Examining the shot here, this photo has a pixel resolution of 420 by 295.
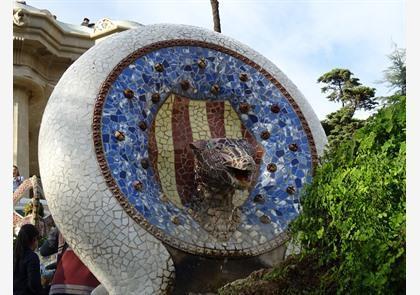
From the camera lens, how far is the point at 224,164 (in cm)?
629

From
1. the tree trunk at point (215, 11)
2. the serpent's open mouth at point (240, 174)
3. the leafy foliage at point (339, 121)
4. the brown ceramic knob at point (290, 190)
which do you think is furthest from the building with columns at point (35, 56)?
the serpent's open mouth at point (240, 174)

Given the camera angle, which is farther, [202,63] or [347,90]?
[347,90]

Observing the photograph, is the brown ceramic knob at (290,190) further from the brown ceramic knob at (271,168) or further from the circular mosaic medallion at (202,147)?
the brown ceramic knob at (271,168)

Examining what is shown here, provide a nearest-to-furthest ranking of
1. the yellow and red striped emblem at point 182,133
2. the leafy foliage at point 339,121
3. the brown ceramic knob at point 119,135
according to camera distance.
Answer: the brown ceramic knob at point 119,135, the yellow and red striped emblem at point 182,133, the leafy foliage at point 339,121

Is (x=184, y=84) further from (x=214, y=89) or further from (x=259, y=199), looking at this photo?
(x=259, y=199)

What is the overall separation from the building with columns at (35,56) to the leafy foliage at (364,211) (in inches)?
644

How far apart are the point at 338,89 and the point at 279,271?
19688 mm

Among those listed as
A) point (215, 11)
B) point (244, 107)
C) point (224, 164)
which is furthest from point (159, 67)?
point (215, 11)

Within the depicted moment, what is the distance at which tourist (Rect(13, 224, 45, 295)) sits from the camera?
6.80 m

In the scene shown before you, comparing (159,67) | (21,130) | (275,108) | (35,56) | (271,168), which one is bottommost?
(271,168)

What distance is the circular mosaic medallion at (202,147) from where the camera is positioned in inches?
247

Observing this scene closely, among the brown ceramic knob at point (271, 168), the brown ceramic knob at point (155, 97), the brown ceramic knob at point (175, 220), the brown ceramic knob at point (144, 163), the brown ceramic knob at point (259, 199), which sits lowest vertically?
the brown ceramic knob at point (175, 220)

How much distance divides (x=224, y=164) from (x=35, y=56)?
53.9ft

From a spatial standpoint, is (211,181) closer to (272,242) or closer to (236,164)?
(236,164)
